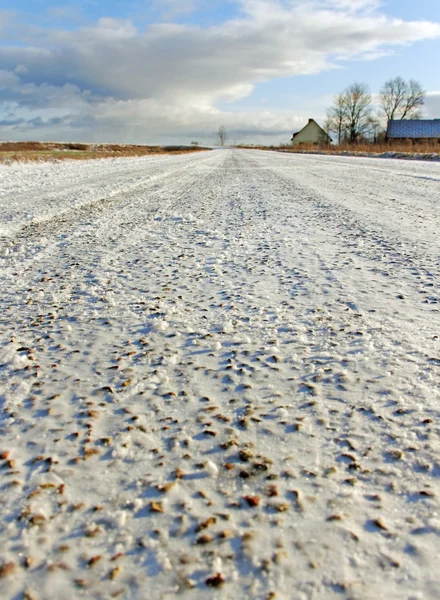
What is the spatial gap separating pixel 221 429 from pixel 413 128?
67.3 metres

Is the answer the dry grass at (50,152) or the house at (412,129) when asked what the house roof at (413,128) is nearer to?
the house at (412,129)

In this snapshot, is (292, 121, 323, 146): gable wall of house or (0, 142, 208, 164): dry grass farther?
(292, 121, 323, 146): gable wall of house

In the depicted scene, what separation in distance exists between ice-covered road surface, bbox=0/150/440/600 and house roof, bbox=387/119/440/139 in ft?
207

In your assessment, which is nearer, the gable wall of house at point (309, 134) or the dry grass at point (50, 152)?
the dry grass at point (50, 152)

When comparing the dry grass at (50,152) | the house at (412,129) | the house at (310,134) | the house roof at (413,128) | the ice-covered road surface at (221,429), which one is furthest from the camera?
the house at (310,134)

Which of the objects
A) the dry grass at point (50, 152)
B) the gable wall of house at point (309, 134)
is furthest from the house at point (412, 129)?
the dry grass at point (50, 152)

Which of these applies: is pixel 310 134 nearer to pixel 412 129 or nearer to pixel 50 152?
pixel 412 129

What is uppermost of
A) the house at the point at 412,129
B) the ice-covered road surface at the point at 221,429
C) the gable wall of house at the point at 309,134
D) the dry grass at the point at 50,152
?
the gable wall of house at the point at 309,134

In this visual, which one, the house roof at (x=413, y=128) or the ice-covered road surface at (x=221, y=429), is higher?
the house roof at (x=413, y=128)

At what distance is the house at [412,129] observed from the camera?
58.3 metres

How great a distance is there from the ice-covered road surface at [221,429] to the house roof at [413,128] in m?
63.2

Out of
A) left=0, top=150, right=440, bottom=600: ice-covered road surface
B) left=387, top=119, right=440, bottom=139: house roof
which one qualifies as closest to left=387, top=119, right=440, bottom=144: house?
left=387, top=119, right=440, bottom=139: house roof

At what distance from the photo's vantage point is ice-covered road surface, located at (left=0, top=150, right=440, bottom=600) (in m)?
1.13

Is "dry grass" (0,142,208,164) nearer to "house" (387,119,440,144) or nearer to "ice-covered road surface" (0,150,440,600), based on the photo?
"ice-covered road surface" (0,150,440,600)
